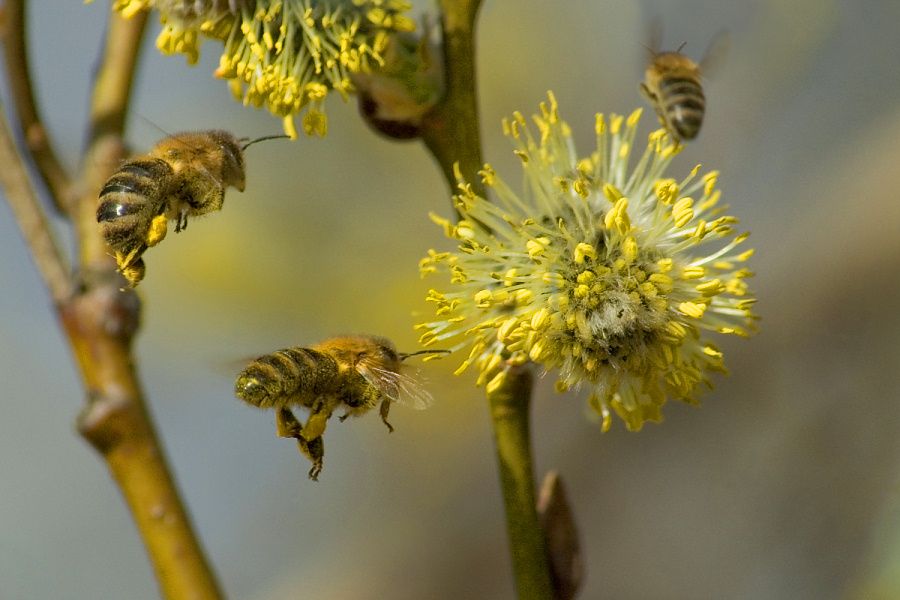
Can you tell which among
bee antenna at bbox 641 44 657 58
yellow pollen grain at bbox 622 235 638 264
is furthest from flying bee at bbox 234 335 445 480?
bee antenna at bbox 641 44 657 58

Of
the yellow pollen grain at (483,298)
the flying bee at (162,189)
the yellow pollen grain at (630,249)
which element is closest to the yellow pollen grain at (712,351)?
the yellow pollen grain at (630,249)

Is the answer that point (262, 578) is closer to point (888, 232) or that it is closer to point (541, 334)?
point (888, 232)

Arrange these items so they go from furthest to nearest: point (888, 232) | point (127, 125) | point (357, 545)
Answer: point (357, 545), point (888, 232), point (127, 125)

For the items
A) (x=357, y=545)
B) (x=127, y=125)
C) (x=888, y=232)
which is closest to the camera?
(x=127, y=125)

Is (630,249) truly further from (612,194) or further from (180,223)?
(180,223)

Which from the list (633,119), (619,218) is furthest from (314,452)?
(633,119)

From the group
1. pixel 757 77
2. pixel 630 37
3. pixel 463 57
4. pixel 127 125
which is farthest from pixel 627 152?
pixel 630 37

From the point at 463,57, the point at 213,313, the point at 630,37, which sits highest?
the point at 630,37

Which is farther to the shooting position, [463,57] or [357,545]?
[357,545]
